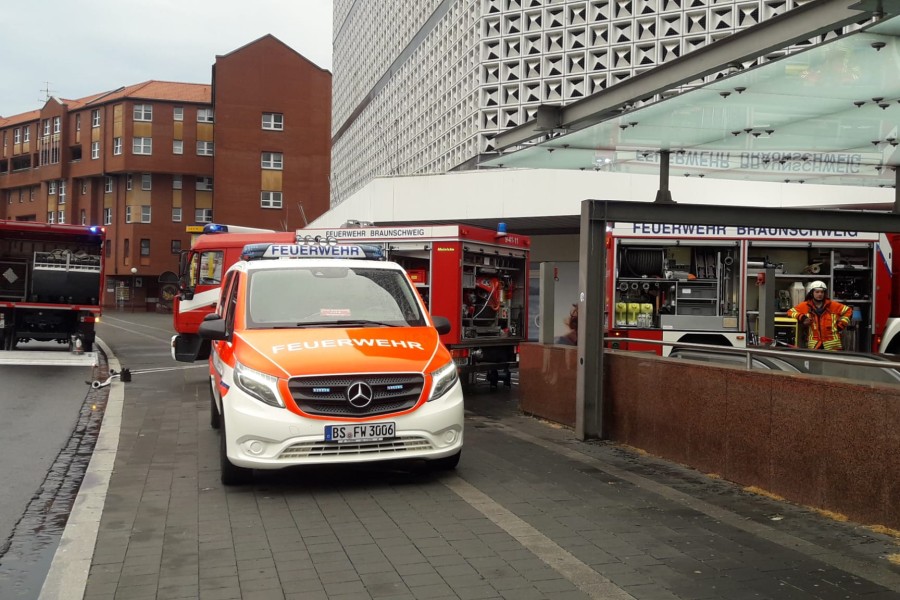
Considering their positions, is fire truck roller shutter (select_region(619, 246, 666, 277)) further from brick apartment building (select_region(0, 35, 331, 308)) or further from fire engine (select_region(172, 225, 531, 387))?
brick apartment building (select_region(0, 35, 331, 308))

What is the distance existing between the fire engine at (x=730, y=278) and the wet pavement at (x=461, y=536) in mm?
6384

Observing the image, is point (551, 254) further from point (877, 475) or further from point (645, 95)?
point (877, 475)

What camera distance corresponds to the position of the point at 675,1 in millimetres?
33156

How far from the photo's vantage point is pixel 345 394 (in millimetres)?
6957

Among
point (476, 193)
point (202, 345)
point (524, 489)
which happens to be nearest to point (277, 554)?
point (524, 489)

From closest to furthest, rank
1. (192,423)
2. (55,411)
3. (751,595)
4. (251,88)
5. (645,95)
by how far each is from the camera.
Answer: (751,595) < (645,95) < (192,423) < (55,411) < (251,88)

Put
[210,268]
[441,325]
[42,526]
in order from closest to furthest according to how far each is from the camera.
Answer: [42,526] < [441,325] < [210,268]

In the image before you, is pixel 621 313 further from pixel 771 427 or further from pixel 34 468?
pixel 34 468

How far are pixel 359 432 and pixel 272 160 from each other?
6526 centimetres

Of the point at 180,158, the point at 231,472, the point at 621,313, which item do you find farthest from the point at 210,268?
the point at 180,158

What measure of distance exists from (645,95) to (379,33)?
5211 cm

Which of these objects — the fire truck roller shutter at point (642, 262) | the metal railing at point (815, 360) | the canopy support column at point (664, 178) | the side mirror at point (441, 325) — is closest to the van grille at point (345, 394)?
the side mirror at point (441, 325)

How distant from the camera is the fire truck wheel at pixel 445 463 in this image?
7.65 meters

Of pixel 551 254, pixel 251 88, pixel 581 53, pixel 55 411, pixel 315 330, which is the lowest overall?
pixel 55 411
